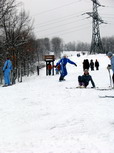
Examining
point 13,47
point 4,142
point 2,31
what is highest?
point 2,31

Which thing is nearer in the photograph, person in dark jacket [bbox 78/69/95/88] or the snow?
the snow

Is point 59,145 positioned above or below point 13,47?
below

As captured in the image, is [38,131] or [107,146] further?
[38,131]

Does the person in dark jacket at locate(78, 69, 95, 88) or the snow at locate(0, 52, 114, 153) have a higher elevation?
the person in dark jacket at locate(78, 69, 95, 88)

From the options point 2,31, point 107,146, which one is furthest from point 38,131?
point 2,31

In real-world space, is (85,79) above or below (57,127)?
above

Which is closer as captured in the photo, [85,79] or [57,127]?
[57,127]

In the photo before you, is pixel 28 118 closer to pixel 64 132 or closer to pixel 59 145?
pixel 64 132

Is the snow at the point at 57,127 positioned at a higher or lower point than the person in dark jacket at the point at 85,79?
lower

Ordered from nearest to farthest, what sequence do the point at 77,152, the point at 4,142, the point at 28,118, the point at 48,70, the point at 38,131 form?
the point at 77,152, the point at 4,142, the point at 38,131, the point at 28,118, the point at 48,70

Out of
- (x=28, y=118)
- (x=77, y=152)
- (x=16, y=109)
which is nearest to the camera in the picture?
(x=77, y=152)

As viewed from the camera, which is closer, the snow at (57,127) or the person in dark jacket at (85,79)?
the snow at (57,127)

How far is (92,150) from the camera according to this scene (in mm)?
4273

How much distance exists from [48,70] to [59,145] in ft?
80.3
